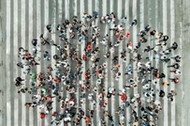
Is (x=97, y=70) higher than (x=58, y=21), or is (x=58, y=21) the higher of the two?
(x=58, y=21)

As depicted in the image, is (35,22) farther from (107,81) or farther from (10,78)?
(107,81)

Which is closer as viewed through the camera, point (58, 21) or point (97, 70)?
point (97, 70)

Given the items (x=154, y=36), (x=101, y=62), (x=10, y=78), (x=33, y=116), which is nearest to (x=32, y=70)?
(x=10, y=78)
